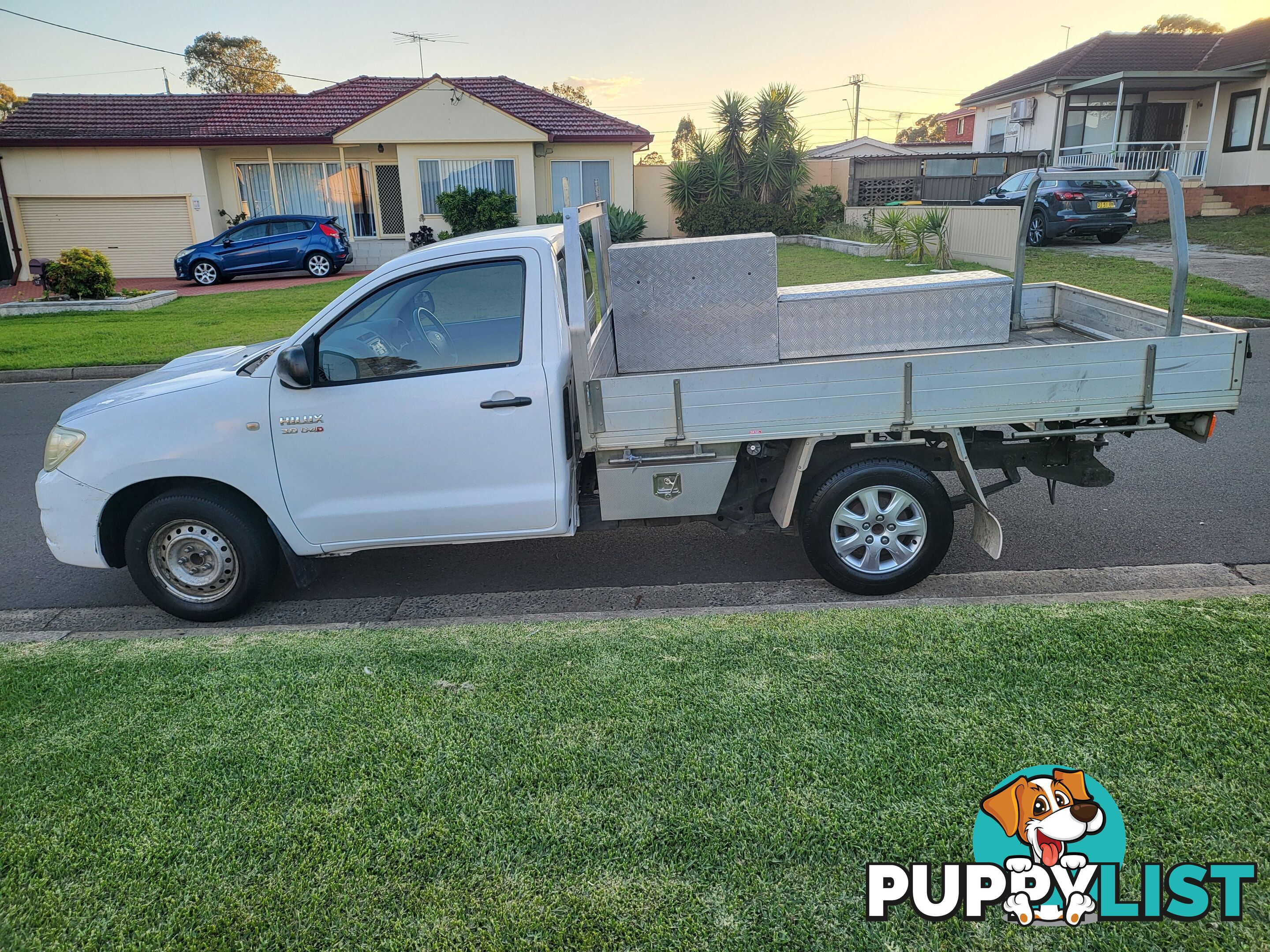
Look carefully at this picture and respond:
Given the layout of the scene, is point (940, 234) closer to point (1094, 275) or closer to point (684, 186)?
point (1094, 275)

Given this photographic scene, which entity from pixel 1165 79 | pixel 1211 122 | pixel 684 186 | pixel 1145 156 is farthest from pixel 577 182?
pixel 1211 122

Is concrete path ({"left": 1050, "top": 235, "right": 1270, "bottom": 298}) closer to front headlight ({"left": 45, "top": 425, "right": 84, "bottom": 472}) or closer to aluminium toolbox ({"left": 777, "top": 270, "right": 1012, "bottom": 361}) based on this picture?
aluminium toolbox ({"left": 777, "top": 270, "right": 1012, "bottom": 361})

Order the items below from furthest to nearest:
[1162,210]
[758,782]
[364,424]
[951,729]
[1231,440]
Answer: [1162,210], [1231,440], [364,424], [951,729], [758,782]

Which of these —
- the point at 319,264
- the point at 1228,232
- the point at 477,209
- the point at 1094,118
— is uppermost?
the point at 1094,118

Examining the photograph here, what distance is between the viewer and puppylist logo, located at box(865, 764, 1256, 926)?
107 inches

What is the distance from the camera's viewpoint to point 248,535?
504cm

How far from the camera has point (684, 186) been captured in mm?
28656

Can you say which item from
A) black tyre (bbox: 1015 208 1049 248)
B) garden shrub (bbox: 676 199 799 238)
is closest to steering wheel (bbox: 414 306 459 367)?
black tyre (bbox: 1015 208 1049 248)

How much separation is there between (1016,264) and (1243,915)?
445 centimetres

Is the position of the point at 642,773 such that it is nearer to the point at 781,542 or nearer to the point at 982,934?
the point at 982,934

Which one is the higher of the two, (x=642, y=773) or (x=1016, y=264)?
(x=1016, y=264)

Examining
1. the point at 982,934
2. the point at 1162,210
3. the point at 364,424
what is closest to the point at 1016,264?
the point at 364,424

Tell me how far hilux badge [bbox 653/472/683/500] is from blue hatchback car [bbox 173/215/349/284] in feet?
68.7

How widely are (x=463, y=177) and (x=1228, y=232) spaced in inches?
772
